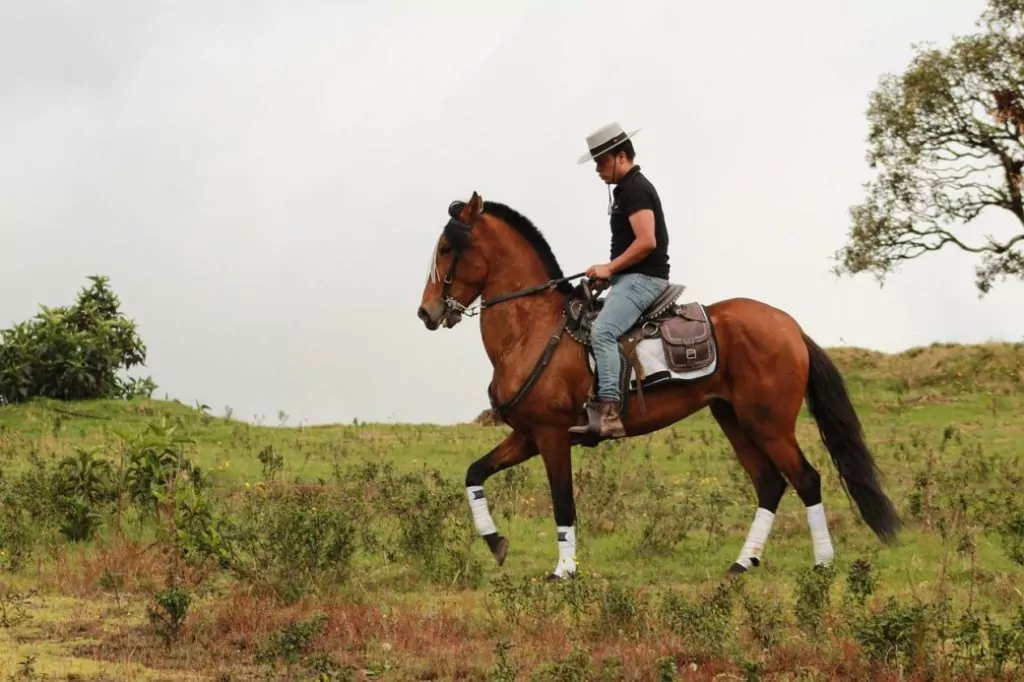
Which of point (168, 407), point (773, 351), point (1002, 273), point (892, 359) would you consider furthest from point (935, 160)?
point (773, 351)

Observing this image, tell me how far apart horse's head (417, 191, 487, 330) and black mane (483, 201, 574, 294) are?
10.2 inches

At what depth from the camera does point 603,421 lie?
9.94 m

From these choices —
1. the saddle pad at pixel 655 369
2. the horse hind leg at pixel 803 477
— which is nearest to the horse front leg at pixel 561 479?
the saddle pad at pixel 655 369

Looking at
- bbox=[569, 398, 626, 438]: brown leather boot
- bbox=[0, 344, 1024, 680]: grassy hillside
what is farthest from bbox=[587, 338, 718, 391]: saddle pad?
bbox=[0, 344, 1024, 680]: grassy hillside

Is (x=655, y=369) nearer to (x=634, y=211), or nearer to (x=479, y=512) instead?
(x=634, y=211)

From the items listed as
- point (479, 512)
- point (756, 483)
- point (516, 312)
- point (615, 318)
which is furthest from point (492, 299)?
point (756, 483)

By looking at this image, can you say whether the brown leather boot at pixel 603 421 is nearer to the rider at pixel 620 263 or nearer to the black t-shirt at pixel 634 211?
the rider at pixel 620 263

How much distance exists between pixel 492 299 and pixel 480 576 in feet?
7.97

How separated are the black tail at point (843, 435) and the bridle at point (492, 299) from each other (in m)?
2.15

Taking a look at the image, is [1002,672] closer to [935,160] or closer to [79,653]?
[79,653]

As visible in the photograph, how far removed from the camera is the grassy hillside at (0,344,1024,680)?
24.4 ft

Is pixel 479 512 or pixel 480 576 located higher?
pixel 479 512

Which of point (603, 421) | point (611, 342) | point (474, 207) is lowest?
point (603, 421)

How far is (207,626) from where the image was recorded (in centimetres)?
872
